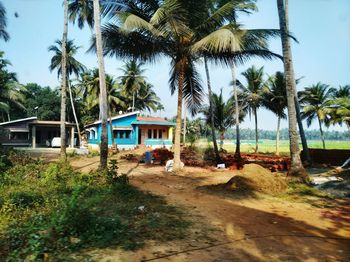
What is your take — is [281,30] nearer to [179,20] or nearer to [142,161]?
[179,20]

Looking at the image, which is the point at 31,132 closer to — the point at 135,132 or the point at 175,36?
the point at 135,132

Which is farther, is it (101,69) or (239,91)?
(239,91)

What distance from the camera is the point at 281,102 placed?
2872cm

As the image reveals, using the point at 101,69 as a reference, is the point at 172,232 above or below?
below

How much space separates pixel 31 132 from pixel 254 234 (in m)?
36.1

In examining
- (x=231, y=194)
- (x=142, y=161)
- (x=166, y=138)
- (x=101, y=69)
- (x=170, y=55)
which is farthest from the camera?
(x=166, y=138)

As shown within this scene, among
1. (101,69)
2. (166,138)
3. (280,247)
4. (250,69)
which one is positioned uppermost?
(250,69)

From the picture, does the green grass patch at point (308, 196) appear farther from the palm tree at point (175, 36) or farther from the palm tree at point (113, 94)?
the palm tree at point (113, 94)

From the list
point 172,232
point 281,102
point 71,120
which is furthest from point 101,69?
point 71,120

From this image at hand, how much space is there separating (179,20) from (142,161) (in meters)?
9.88

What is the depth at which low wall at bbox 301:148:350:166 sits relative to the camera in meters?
19.0

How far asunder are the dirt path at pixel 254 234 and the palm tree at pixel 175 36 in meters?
6.06

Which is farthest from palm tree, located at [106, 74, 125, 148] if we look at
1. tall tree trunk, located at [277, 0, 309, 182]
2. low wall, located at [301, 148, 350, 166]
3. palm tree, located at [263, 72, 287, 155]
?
tall tree trunk, located at [277, 0, 309, 182]

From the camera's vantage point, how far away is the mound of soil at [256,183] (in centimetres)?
988
